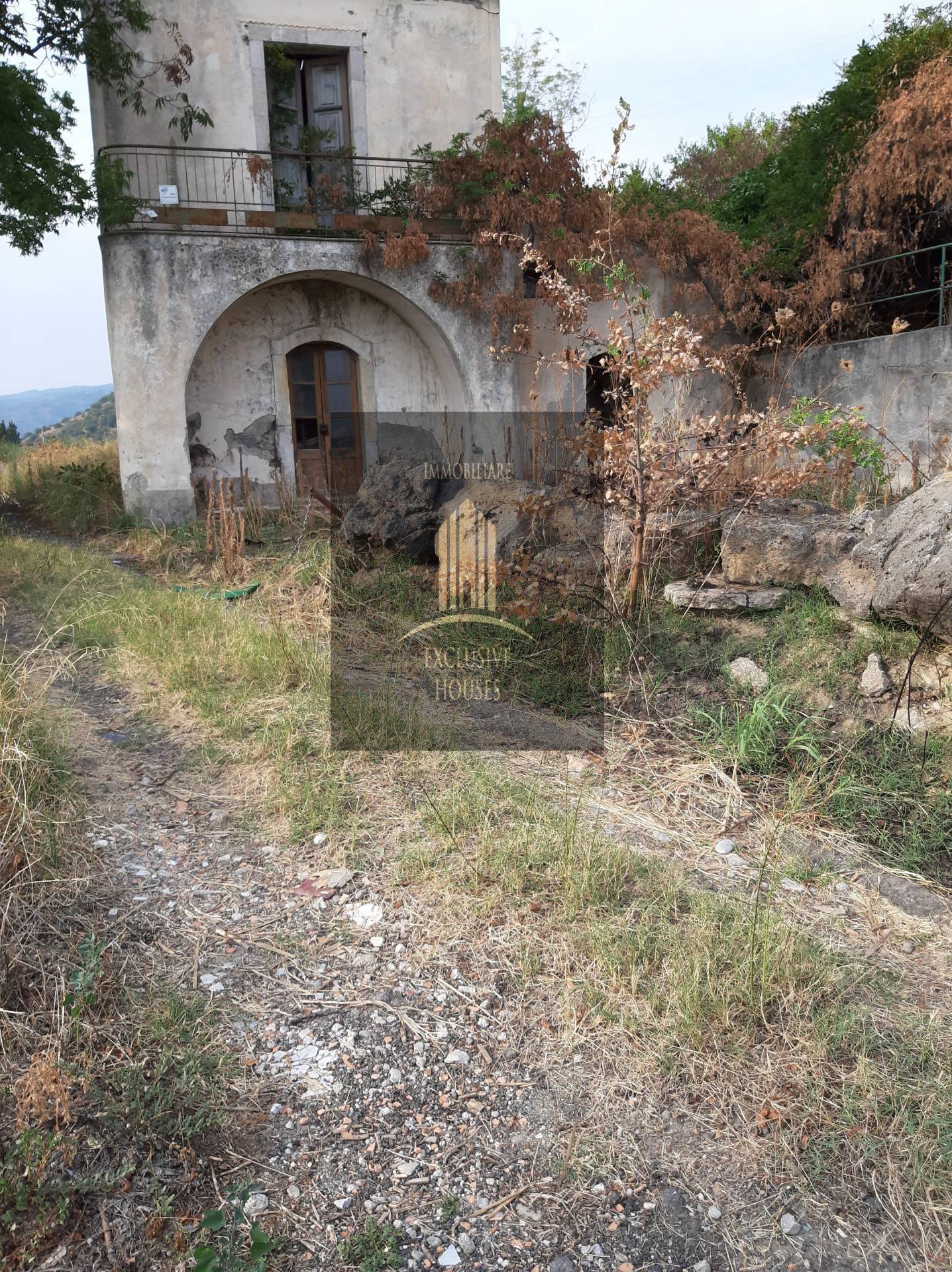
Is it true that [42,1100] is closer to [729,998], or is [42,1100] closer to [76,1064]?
[76,1064]

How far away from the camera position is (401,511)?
7.26m

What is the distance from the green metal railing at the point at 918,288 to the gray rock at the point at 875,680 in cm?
592

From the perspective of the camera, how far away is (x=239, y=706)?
14.9 ft

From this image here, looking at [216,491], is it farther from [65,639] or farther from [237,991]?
[237,991]

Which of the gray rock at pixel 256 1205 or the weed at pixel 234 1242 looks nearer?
the weed at pixel 234 1242

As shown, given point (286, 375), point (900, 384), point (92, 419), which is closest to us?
point (900, 384)

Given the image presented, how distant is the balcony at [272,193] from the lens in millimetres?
9484

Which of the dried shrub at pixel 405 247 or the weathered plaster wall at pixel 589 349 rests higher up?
the dried shrub at pixel 405 247

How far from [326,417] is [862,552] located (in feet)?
26.0

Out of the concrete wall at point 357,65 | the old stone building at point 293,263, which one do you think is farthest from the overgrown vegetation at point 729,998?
the concrete wall at point 357,65

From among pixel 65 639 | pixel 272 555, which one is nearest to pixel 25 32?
pixel 272 555

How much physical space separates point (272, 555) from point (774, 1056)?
6.37 m

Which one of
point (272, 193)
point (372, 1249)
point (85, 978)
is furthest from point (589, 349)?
point (372, 1249)

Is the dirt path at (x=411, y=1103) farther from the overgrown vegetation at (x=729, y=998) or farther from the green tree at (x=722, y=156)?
the green tree at (x=722, y=156)
